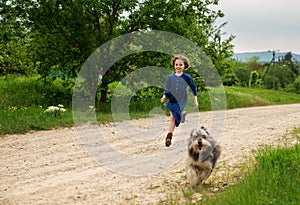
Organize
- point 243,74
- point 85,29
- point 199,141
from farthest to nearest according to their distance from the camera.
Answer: point 243,74
point 85,29
point 199,141

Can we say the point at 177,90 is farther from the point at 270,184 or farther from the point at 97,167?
the point at 270,184

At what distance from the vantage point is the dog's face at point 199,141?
594 centimetres

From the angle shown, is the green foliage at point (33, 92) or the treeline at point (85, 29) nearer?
the treeline at point (85, 29)

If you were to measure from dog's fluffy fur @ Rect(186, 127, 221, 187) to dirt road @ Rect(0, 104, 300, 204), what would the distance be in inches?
14.3

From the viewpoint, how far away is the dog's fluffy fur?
237 inches

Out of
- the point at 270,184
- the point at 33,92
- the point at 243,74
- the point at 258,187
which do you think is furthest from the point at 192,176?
the point at 243,74

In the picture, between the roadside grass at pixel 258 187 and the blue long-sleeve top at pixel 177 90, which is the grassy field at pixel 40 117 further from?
the roadside grass at pixel 258 187

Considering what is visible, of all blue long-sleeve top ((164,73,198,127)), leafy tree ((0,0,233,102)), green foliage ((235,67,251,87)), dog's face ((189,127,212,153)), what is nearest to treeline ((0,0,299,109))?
leafy tree ((0,0,233,102))

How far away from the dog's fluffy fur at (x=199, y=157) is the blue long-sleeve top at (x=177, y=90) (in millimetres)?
1668

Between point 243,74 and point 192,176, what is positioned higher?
point 243,74

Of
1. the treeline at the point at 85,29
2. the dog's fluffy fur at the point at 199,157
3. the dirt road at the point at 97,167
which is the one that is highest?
the treeline at the point at 85,29

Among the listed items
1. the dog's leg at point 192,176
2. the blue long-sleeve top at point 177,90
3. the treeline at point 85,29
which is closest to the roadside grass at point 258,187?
the dog's leg at point 192,176

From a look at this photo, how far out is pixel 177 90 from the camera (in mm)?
7801

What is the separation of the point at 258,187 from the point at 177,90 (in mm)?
2987
